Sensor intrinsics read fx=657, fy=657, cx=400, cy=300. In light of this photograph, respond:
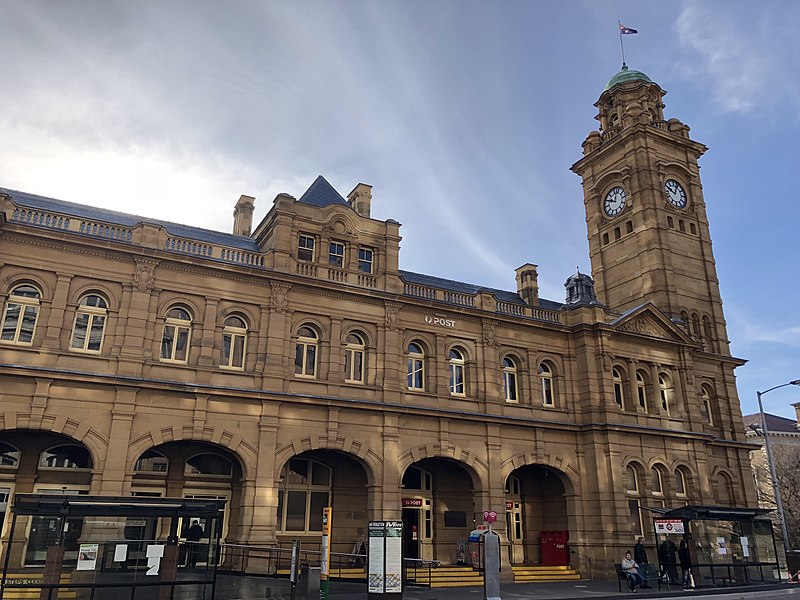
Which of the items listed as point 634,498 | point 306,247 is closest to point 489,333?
point 306,247

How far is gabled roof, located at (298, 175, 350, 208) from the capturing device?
32.1m

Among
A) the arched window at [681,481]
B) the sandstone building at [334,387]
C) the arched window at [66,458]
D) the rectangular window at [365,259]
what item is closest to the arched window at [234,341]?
the sandstone building at [334,387]

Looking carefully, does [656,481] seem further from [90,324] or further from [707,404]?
[90,324]

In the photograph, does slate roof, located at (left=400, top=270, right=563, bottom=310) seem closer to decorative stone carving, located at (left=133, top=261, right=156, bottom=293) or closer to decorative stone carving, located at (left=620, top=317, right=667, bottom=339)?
decorative stone carving, located at (left=620, top=317, right=667, bottom=339)

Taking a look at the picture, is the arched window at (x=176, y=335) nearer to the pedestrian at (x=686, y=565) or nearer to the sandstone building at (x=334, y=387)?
the sandstone building at (x=334, y=387)

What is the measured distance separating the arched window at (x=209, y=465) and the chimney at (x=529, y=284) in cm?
2084

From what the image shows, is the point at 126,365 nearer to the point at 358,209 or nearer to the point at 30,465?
the point at 30,465

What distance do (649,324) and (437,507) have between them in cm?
1646

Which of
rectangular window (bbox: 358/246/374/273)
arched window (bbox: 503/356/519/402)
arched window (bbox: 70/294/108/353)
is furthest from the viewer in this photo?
arched window (bbox: 503/356/519/402)

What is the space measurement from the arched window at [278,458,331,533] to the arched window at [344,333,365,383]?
434 cm

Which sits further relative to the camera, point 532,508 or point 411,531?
point 532,508

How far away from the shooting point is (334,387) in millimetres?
28422

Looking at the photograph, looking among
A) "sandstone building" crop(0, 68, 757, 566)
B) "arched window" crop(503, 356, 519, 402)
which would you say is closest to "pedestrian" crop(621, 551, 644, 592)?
"sandstone building" crop(0, 68, 757, 566)

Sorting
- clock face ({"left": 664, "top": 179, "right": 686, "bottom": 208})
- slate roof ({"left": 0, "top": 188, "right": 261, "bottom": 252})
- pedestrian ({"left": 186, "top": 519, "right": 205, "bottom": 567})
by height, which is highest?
clock face ({"left": 664, "top": 179, "right": 686, "bottom": 208})
